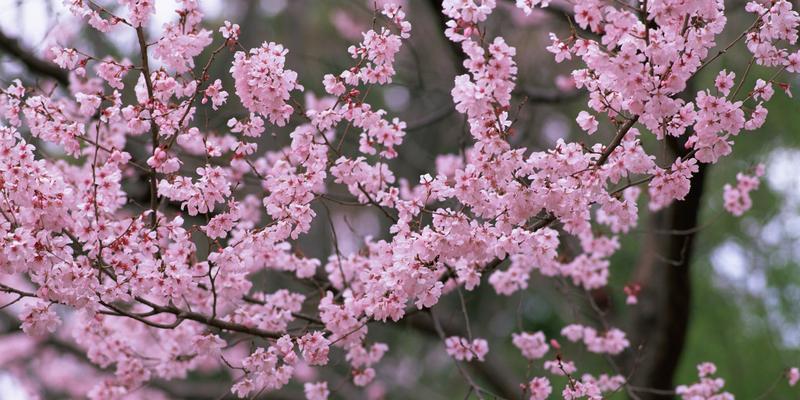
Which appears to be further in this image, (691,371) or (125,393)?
(691,371)

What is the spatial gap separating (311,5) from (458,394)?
6197 millimetres

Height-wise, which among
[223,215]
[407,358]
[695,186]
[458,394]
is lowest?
[223,215]

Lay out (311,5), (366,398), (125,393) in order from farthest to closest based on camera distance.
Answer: (311,5) < (366,398) < (125,393)

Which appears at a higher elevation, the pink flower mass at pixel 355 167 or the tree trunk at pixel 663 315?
the tree trunk at pixel 663 315

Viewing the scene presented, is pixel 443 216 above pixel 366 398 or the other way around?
the other way around

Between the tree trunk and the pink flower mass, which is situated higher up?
the tree trunk

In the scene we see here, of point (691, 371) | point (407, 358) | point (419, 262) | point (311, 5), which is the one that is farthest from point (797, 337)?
point (311, 5)

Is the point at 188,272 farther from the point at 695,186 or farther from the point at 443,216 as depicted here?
the point at 695,186

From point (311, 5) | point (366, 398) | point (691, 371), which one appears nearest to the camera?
point (691, 371)

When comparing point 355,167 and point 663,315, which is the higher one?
point 663,315

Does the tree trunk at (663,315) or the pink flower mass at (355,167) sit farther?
the tree trunk at (663,315)

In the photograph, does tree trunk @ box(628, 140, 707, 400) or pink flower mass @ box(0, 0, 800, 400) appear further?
tree trunk @ box(628, 140, 707, 400)

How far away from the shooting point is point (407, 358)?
10.8 m

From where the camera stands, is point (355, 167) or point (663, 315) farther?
point (663, 315)
